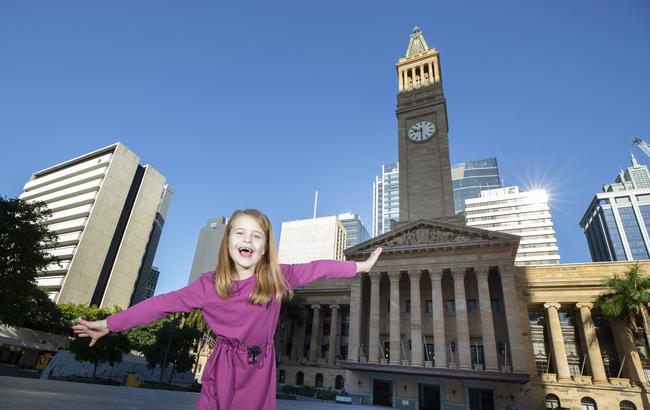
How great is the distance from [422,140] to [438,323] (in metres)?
26.6

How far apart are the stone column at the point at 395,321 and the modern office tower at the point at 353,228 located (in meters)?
109

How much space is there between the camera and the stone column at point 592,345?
3222 centimetres

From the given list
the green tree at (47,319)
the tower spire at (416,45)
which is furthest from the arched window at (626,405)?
the green tree at (47,319)

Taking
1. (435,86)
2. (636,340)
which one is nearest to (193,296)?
(636,340)

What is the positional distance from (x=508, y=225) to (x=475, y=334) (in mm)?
84303

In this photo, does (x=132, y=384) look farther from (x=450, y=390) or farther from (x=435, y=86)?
(x=435, y=86)

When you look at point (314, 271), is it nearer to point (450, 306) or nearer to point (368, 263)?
point (368, 263)

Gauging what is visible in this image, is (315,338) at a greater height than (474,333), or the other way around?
(474,333)

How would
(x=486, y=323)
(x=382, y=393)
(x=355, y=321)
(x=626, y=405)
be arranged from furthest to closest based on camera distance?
(x=355, y=321) → (x=382, y=393) → (x=486, y=323) → (x=626, y=405)

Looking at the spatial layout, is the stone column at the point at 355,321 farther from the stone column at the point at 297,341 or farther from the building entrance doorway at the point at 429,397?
the stone column at the point at 297,341

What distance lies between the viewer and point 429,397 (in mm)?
33719

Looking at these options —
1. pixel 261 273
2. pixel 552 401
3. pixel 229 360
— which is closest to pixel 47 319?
pixel 229 360

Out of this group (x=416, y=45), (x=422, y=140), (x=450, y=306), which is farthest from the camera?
(x=416, y=45)

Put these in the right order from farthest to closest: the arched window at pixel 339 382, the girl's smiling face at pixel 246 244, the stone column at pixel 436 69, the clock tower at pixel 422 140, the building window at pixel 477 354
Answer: the stone column at pixel 436 69 < the clock tower at pixel 422 140 < the arched window at pixel 339 382 < the building window at pixel 477 354 < the girl's smiling face at pixel 246 244
